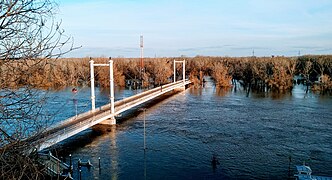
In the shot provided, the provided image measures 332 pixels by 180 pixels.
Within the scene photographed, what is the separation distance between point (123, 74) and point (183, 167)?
51.6 meters

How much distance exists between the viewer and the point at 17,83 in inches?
155

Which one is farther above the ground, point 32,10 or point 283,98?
point 32,10

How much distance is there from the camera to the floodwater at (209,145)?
16188 mm

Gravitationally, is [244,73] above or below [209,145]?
above

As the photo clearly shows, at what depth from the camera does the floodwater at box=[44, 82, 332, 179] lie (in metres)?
16.2

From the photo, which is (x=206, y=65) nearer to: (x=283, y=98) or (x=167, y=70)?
(x=167, y=70)

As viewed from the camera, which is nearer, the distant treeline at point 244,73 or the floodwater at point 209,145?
the floodwater at point 209,145

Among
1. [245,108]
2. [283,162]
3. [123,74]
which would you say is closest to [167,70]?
[123,74]

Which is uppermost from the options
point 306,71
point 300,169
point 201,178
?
point 306,71

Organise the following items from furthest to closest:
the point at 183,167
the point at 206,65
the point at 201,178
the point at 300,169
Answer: the point at 206,65 < the point at 183,167 < the point at 201,178 < the point at 300,169

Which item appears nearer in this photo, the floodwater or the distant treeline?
the floodwater

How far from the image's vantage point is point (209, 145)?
66.5 ft

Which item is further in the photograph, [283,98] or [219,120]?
[283,98]

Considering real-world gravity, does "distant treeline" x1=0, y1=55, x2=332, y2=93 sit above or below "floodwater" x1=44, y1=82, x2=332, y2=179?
above
